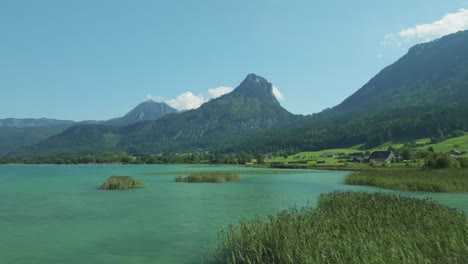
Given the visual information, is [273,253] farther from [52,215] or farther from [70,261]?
[52,215]

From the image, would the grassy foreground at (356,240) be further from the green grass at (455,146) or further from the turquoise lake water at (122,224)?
the green grass at (455,146)

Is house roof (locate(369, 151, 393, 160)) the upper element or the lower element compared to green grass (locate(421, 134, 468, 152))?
lower

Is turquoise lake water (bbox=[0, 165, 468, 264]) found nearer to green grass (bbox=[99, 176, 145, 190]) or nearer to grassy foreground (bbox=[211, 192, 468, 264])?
grassy foreground (bbox=[211, 192, 468, 264])

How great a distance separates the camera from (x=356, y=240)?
16.1 m

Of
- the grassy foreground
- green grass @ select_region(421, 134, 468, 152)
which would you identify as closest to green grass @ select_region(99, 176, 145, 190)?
the grassy foreground

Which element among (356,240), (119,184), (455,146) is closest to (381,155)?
(455,146)

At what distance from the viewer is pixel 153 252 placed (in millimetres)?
22094

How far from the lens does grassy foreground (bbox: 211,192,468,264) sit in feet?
44.3

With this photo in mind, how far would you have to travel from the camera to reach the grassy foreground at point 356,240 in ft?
44.3

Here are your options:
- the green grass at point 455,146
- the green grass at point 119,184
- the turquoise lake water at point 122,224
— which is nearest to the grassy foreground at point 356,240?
the turquoise lake water at point 122,224

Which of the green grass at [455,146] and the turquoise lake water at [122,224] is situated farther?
the green grass at [455,146]

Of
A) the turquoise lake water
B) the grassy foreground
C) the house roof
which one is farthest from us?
the house roof

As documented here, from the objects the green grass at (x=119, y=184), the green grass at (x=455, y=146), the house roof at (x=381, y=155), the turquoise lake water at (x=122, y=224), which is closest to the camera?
the turquoise lake water at (x=122, y=224)

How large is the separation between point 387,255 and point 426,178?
157 feet
